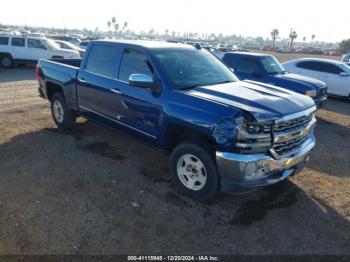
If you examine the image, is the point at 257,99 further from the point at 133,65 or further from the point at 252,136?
the point at 133,65

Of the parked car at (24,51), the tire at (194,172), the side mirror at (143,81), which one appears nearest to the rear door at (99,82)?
the side mirror at (143,81)

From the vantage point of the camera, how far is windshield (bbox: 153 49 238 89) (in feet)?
14.5

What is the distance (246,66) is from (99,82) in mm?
6038

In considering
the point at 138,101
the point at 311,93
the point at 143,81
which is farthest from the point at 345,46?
the point at 143,81

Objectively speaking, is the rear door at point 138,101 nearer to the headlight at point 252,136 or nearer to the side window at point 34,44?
the headlight at point 252,136

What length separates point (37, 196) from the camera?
406 centimetres

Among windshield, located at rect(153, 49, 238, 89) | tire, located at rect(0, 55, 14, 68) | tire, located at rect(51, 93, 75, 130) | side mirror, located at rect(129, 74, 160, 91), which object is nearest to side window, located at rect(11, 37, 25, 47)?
tire, located at rect(0, 55, 14, 68)

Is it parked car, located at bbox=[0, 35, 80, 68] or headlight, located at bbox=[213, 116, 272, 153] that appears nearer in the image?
headlight, located at bbox=[213, 116, 272, 153]

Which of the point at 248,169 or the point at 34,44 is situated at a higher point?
the point at 34,44

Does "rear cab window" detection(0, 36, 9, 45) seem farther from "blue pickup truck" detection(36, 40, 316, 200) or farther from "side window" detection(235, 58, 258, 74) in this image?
"blue pickup truck" detection(36, 40, 316, 200)

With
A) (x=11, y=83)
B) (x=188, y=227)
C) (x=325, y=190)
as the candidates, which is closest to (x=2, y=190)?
(x=188, y=227)

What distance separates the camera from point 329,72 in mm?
Result: 12867

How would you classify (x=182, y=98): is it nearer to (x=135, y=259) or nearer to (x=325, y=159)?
(x=135, y=259)

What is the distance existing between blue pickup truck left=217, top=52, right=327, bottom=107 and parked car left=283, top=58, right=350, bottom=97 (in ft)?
11.0
